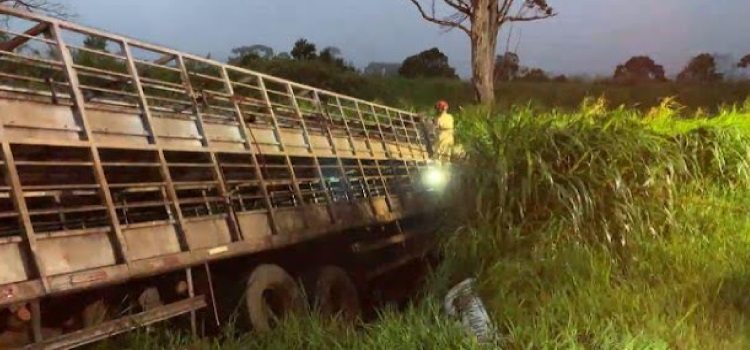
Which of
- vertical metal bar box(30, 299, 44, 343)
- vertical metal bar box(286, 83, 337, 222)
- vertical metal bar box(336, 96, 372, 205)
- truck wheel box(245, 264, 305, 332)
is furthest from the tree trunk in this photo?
vertical metal bar box(30, 299, 44, 343)

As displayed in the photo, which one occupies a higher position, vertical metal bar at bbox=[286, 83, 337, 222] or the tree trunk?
the tree trunk

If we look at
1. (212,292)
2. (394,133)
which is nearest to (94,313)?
(212,292)

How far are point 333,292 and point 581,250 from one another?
8.34 feet

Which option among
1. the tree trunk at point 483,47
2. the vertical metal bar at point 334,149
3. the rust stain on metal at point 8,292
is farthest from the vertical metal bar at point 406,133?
the rust stain on metal at point 8,292

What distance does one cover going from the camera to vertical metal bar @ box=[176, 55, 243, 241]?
23.6 ft

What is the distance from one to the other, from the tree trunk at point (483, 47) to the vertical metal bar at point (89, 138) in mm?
16812

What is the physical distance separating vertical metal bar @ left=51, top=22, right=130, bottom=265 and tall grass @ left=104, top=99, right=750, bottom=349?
0.77m

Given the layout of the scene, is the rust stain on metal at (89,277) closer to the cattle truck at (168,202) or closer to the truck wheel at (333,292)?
the cattle truck at (168,202)

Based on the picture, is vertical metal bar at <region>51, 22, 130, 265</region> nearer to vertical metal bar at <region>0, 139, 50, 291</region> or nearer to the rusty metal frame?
the rusty metal frame

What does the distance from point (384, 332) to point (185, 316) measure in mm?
1838

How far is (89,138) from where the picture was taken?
19.1 feet

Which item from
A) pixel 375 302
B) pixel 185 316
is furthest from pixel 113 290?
pixel 375 302

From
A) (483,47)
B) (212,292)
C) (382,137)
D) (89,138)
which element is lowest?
(212,292)

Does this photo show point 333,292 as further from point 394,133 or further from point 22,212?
point 22,212
